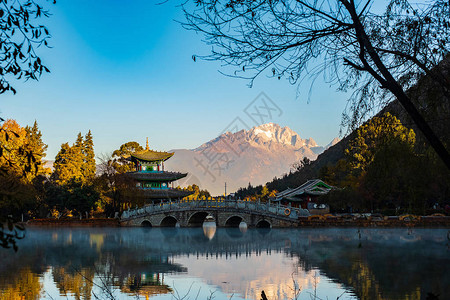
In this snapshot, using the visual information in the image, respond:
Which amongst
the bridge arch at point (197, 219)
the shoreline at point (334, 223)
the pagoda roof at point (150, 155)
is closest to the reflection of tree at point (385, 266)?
the shoreline at point (334, 223)

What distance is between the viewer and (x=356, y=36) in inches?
176

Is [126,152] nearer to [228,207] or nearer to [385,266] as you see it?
[228,207]

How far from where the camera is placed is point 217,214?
34906 millimetres

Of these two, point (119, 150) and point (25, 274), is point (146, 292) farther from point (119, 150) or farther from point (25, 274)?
point (119, 150)

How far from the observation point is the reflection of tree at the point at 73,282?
9.91 meters

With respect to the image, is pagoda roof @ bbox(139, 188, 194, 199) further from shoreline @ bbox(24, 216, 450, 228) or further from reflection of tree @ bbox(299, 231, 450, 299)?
reflection of tree @ bbox(299, 231, 450, 299)

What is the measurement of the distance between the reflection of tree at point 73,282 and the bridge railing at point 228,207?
19.8 m

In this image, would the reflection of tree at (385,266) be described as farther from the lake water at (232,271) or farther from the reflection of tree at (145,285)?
the reflection of tree at (145,285)

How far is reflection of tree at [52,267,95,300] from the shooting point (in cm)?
991

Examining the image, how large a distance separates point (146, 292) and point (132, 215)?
27928 millimetres

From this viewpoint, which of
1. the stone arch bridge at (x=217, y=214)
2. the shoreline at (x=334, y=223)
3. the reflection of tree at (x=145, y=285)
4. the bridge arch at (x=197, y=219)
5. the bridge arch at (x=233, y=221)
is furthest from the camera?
the bridge arch at (x=197, y=219)

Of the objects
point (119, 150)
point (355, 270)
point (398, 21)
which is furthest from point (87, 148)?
point (398, 21)

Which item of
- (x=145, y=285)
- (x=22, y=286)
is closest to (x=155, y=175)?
(x=22, y=286)

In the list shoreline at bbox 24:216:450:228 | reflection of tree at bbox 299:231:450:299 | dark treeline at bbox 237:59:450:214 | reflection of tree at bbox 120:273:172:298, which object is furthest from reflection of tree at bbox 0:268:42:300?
shoreline at bbox 24:216:450:228
